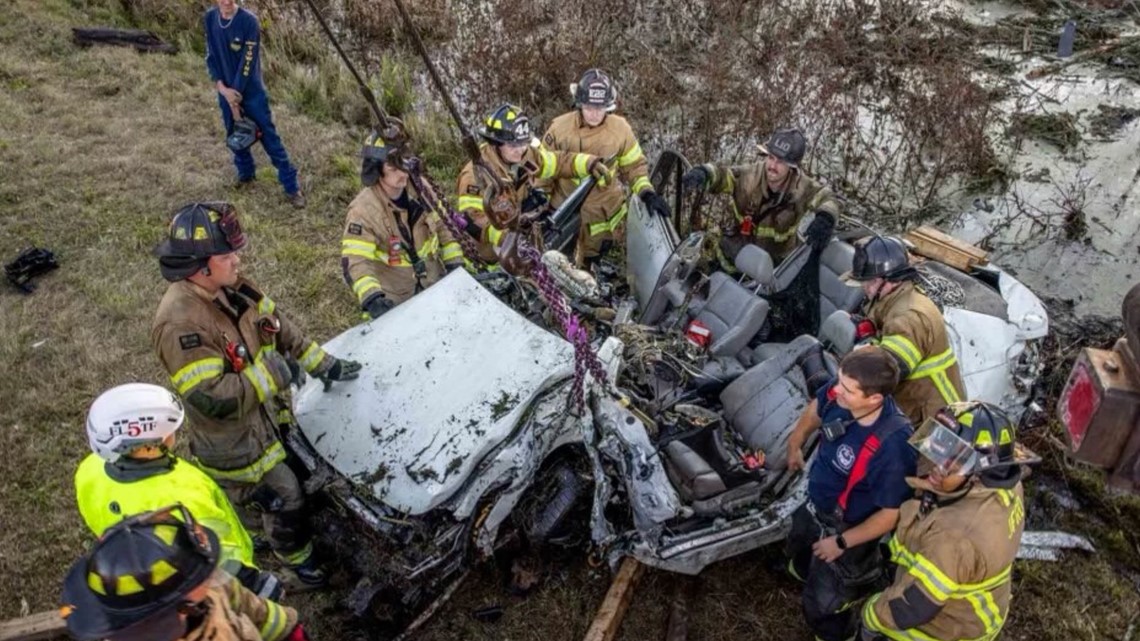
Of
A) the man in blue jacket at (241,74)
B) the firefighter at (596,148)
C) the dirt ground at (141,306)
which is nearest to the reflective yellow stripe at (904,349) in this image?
the dirt ground at (141,306)

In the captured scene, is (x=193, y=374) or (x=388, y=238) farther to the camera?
(x=388, y=238)

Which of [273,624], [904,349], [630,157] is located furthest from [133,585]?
[630,157]

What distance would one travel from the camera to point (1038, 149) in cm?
830

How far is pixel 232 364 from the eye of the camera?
11.6ft

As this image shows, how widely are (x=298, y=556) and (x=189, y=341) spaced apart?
1.23m

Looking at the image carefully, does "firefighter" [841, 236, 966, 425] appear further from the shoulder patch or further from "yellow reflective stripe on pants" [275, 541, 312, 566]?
the shoulder patch

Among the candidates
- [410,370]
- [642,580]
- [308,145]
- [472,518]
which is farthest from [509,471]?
[308,145]

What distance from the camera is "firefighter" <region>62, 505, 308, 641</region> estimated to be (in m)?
2.20

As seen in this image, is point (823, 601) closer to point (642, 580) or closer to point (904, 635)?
point (904, 635)

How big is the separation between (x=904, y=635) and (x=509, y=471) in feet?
5.53

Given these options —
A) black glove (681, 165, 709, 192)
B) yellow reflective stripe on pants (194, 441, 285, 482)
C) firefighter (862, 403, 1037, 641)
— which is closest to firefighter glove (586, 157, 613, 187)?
black glove (681, 165, 709, 192)

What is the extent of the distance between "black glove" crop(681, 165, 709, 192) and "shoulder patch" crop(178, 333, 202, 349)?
326cm

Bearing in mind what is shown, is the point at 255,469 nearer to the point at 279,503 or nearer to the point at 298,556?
the point at 279,503

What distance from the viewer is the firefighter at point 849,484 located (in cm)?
320
